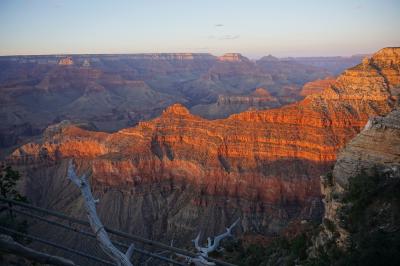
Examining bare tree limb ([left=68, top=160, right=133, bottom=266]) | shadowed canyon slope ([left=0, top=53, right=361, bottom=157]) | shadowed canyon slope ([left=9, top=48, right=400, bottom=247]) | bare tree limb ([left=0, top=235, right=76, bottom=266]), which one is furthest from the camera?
shadowed canyon slope ([left=0, top=53, right=361, bottom=157])

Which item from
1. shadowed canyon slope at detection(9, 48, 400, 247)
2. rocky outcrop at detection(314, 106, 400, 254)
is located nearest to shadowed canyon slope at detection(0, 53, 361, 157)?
shadowed canyon slope at detection(9, 48, 400, 247)

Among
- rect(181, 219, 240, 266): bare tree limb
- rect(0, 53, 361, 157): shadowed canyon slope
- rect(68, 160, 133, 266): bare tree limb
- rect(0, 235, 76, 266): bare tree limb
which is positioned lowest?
rect(0, 53, 361, 157): shadowed canyon slope

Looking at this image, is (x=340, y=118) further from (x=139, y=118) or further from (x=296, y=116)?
(x=139, y=118)

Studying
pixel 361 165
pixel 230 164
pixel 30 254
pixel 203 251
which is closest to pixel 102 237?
pixel 30 254

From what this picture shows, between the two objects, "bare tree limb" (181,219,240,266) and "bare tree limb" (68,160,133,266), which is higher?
"bare tree limb" (68,160,133,266)

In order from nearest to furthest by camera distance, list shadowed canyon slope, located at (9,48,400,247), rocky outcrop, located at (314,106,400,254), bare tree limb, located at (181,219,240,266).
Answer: bare tree limb, located at (181,219,240,266)
rocky outcrop, located at (314,106,400,254)
shadowed canyon slope, located at (9,48,400,247)

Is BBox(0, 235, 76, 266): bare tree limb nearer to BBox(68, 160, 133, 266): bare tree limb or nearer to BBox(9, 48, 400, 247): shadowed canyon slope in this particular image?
BBox(68, 160, 133, 266): bare tree limb

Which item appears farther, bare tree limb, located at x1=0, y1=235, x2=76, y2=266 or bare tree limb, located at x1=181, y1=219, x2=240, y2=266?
bare tree limb, located at x1=181, y1=219, x2=240, y2=266

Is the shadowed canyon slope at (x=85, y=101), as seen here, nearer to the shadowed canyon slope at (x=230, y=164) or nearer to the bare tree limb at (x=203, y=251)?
the shadowed canyon slope at (x=230, y=164)
